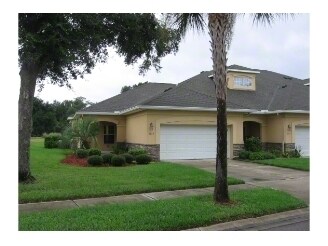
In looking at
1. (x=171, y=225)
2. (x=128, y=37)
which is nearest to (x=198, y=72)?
(x=128, y=37)

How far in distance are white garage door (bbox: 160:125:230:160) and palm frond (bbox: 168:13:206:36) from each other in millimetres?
8949

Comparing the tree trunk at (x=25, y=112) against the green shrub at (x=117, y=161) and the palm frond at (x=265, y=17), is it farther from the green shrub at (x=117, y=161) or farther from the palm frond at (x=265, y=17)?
the palm frond at (x=265, y=17)

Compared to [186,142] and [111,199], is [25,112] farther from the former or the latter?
[186,142]

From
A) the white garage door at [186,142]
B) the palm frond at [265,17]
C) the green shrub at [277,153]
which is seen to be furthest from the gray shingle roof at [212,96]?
the palm frond at [265,17]

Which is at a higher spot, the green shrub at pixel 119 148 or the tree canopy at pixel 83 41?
the tree canopy at pixel 83 41

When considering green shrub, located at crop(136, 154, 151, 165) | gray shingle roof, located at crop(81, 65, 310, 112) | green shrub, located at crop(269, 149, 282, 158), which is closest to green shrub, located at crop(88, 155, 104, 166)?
green shrub, located at crop(136, 154, 151, 165)

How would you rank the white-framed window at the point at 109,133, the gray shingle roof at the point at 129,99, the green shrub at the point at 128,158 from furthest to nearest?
1. the white-framed window at the point at 109,133
2. the gray shingle roof at the point at 129,99
3. the green shrub at the point at 128,158

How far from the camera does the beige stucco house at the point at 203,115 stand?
16.6 meters

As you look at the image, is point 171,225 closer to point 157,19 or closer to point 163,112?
point 157,19

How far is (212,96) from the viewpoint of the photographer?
1948 cm

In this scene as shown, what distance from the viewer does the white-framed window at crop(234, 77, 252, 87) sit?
70.3 feet

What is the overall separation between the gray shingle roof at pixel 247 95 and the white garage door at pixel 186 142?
1.20 m

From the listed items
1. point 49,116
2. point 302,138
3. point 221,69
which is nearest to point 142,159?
point 221,69

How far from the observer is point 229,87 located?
21281 millimetres
